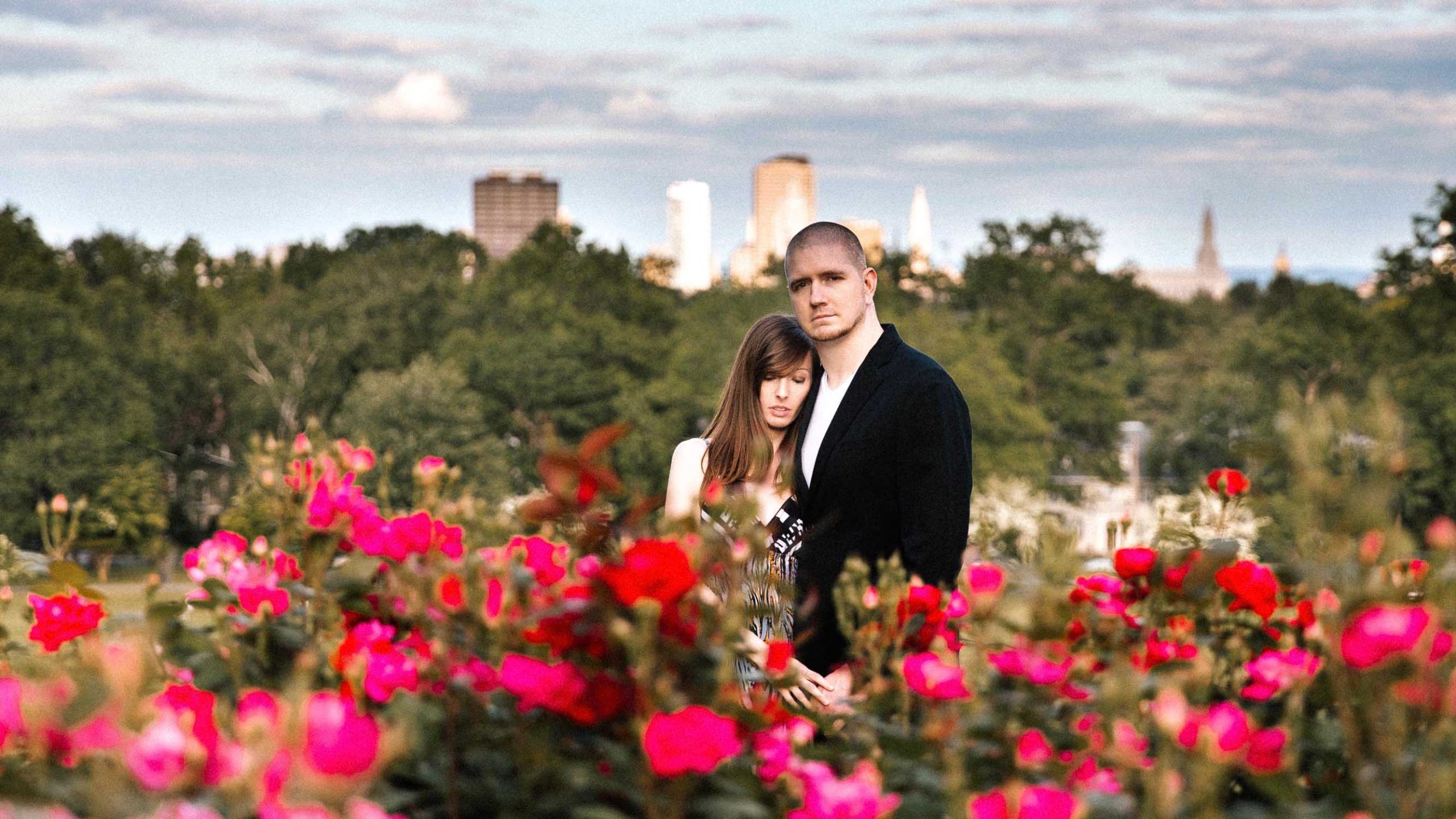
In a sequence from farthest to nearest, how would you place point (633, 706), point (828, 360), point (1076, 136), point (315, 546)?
point (1076, 136) → point (828, 360) → point (315, 546) → point (633, 706)

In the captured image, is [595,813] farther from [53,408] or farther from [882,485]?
[53,408]

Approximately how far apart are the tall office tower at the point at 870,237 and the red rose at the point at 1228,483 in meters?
1.03

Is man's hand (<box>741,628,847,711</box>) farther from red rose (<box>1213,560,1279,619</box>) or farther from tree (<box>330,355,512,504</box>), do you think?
tree (<box>330,355,512,504</box>)

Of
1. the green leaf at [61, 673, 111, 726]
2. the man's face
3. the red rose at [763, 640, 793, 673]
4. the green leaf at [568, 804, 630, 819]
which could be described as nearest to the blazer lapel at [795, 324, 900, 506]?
the man's face

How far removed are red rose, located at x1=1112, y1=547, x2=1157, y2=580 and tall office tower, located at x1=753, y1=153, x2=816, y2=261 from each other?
172m

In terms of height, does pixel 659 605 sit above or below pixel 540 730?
above

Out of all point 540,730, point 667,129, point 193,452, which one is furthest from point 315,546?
point 667,129

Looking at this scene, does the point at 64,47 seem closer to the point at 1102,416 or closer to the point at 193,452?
the point at 193,452

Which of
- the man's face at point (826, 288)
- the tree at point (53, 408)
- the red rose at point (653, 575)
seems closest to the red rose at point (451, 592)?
the red rose at point (653, 575)

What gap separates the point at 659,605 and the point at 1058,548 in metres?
0.60

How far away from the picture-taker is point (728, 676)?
1.83 m

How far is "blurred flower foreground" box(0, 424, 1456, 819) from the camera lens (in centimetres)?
165

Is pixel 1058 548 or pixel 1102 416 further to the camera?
pixel 1102 416

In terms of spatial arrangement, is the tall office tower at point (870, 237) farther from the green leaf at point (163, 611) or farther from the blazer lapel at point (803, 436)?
the green leaf at point (163, 611)
